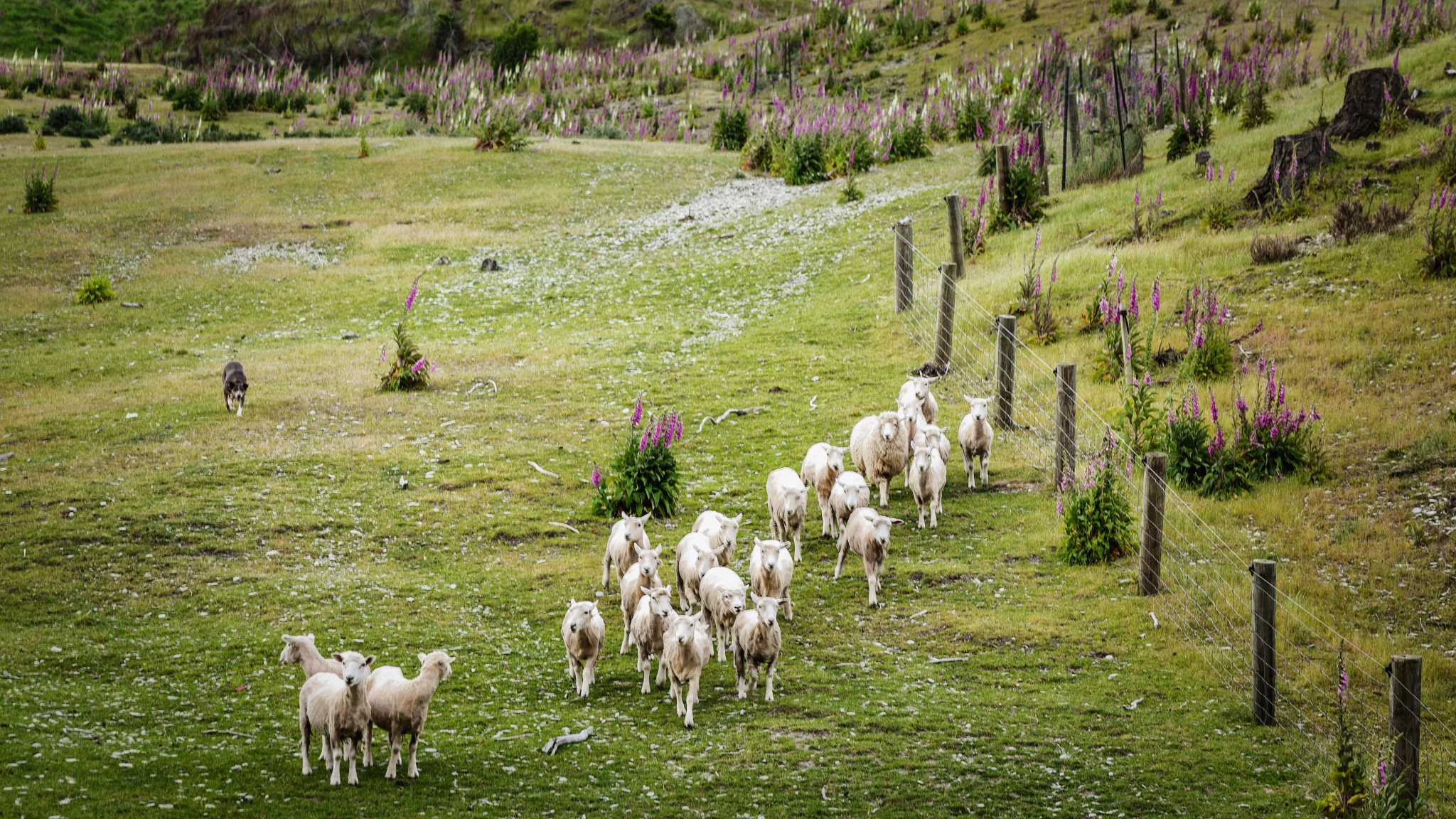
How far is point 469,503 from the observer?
16297 millimetres

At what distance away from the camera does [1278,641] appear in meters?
11.3

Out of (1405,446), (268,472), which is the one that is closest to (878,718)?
(1405,446)

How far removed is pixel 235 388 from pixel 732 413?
896 centimetres

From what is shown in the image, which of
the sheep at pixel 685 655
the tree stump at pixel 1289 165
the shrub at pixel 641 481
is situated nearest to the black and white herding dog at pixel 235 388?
the shrub at pixel 641 481

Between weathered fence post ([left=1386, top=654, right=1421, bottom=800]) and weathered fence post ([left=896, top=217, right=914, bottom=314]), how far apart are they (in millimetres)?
16867

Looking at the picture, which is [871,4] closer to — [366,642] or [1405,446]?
[1405,446]

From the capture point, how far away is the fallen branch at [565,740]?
9.45m

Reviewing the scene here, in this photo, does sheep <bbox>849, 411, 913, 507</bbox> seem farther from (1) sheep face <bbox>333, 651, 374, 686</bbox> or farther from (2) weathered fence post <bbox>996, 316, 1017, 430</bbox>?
(1) sheep face <bbox>333, 651, 374, 686</bbox>

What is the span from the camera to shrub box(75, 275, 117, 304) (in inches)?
1130

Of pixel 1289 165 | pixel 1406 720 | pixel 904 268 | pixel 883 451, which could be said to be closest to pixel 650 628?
pixel 883 451

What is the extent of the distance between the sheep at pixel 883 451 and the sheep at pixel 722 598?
15.1ft

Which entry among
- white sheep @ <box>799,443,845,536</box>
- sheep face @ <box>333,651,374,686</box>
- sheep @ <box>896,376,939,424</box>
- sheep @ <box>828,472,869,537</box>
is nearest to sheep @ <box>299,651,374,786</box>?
sheep face @ <box>333,651,374,686</box>

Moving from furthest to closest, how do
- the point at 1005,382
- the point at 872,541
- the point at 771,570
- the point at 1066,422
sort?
the point at 1005,382, the point at 1066,422, the point at 872,541, the point at 771,570

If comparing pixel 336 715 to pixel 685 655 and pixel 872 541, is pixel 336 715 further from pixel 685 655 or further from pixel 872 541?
pixel 872 541
